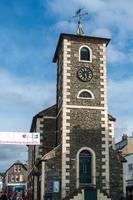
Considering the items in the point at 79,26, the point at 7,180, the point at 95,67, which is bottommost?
the point at 7,180

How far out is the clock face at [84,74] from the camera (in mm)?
37031

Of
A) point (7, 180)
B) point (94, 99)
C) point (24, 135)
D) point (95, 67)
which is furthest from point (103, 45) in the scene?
point (7, 180)

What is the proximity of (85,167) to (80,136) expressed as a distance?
8.69ft

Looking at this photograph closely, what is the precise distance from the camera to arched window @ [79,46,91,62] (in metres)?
37.8

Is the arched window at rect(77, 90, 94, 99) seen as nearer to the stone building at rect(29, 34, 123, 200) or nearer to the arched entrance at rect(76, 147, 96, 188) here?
the stone building at rect(29, 34, 123, 200)

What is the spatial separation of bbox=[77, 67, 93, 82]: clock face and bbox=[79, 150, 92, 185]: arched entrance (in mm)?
6556

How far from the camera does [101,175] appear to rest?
34.7m

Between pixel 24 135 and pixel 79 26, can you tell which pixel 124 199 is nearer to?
pixel 24 135

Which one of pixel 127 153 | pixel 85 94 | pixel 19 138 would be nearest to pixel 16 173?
pixel 127 153

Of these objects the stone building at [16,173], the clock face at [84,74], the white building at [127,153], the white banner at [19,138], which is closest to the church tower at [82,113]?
the clock face at [84,74]

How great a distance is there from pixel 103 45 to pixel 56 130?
909cm

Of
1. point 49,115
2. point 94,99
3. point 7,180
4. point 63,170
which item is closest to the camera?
point 63,170

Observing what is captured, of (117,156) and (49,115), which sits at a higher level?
(49,115)

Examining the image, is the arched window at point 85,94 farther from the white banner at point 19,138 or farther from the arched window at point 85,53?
A: the white banner at point 19,138
